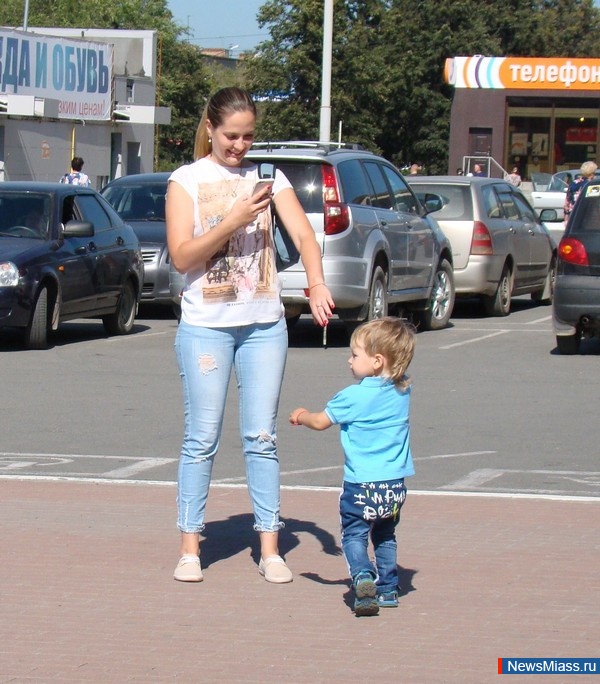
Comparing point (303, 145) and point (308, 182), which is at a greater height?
point (303, 145)

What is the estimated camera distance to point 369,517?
516 centimetres

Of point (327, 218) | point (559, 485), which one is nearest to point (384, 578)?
point (559, 485)

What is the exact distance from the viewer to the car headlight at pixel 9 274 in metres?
13.7

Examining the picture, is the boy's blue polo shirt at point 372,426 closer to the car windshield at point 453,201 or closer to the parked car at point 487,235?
the parked car at point 487,235

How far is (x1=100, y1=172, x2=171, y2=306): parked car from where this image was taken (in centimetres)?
1777

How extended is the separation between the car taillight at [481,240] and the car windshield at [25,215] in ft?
18.5

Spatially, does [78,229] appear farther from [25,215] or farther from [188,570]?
[188,570]

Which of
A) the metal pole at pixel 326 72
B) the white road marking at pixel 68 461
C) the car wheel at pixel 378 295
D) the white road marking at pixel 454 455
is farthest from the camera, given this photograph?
the metal pole at pixel 326 72

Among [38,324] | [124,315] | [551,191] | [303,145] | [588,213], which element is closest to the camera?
[588,213]

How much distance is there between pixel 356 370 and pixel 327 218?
875 cm

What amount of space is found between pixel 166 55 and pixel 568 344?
74548 mm

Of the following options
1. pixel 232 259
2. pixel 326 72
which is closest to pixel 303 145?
pixel 232 259

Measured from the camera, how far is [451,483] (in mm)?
7867

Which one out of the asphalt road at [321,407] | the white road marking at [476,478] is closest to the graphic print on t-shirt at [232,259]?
the asphalt road at [321,407]
